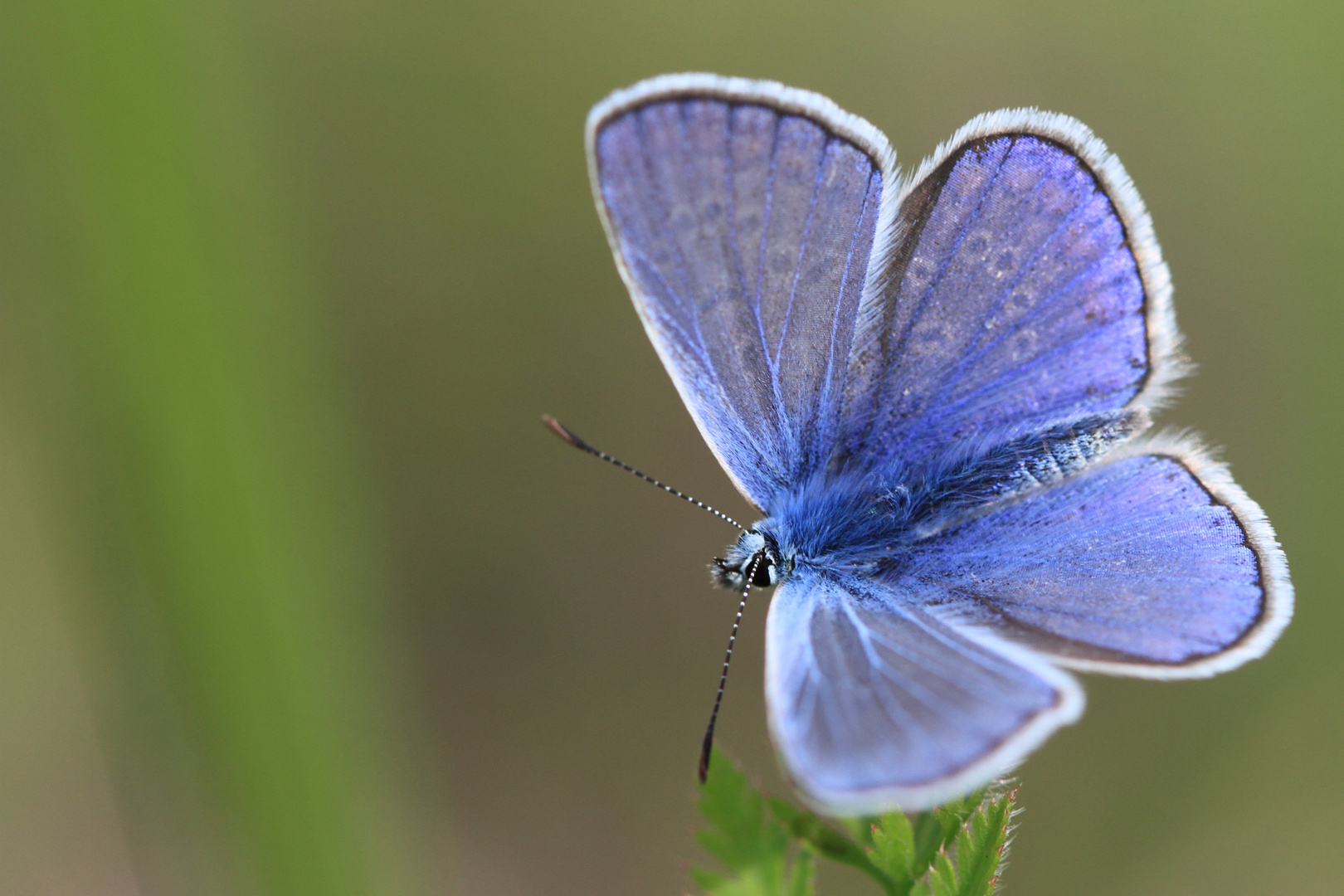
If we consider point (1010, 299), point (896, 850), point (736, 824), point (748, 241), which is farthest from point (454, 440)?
point (896, 850)

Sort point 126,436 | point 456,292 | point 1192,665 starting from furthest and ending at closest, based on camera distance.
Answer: point 456,292
point 126,436
point 1192,665

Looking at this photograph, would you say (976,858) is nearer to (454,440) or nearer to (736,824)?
(736,824)

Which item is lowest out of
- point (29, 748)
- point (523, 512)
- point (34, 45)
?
point (29, 748)

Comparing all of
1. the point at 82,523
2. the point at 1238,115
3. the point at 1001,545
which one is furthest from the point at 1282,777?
the point at 82,523

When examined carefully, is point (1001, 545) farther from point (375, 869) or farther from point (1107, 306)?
point (375, 869)

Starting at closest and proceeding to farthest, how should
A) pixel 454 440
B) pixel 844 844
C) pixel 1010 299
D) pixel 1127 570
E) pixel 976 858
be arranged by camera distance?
1. pixel 976 858
2. pixel 844 844
3. pixel 1127 570
4. pixel 1010 299
5. pixel 454 440

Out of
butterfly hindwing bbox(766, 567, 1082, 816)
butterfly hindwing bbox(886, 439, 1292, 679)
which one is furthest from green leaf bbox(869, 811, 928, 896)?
butterfly hindwing bbox(886, 439, 1292, 679)

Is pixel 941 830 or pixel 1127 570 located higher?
pixel 1127 570
